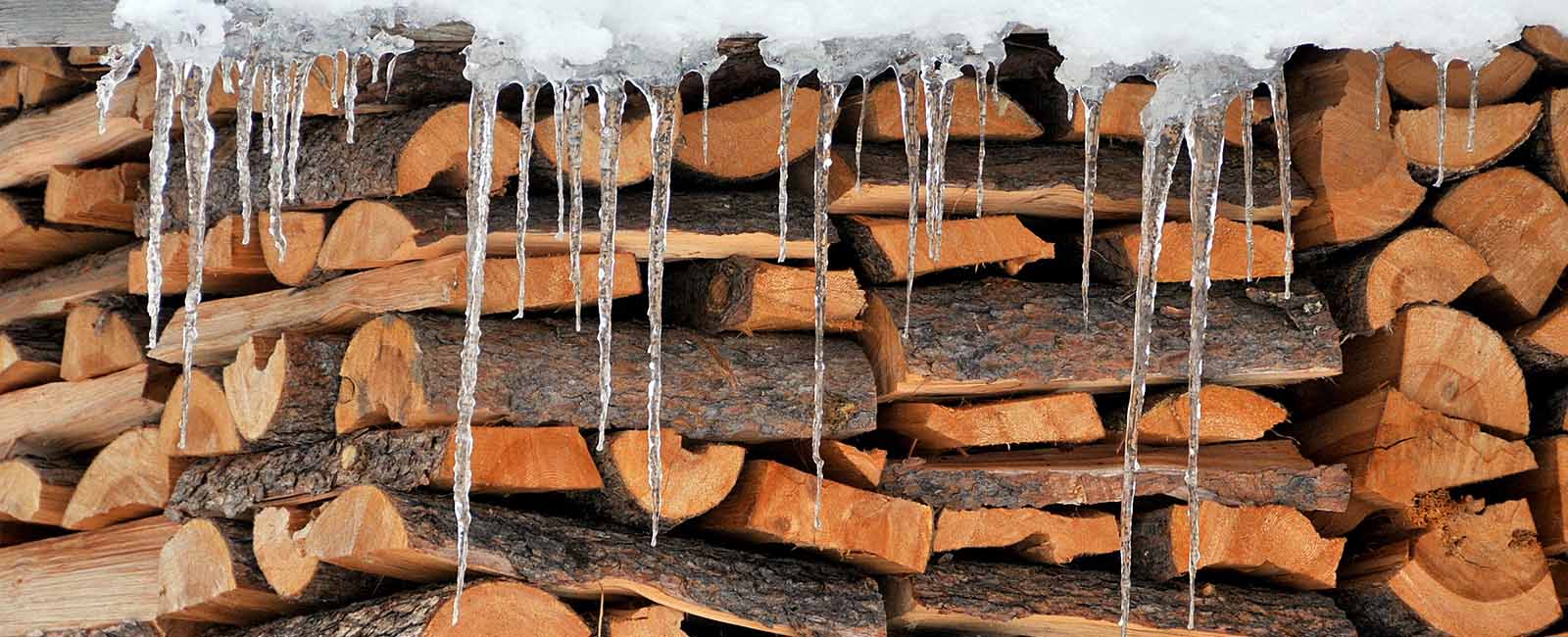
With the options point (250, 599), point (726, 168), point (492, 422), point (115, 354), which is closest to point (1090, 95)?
point (726, 168)

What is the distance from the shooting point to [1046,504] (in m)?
2.83

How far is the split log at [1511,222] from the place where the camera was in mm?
2996

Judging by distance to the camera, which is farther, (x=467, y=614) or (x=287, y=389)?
(x=287, y=389)

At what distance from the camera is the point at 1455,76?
9.83 feet

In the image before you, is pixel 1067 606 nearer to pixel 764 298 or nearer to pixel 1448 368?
pixel 764 298

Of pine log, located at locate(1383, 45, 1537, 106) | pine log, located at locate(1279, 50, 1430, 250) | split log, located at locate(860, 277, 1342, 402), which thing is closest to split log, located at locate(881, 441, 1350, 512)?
split log, located at locate(860, 277, 1342, 402)

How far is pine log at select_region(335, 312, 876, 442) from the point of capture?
255cm

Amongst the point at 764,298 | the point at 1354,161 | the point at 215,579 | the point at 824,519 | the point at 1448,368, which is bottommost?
the point at 215,579

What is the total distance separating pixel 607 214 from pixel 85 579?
1.47 metres

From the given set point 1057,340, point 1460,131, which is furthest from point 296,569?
point 1460,131

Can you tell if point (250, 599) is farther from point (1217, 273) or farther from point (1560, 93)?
point (1560, 93)

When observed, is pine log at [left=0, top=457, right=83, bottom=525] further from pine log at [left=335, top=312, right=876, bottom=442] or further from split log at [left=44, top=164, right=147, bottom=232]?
pine log at [left=335, top=312, right=876, bottom=442]

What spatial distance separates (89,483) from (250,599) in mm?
645

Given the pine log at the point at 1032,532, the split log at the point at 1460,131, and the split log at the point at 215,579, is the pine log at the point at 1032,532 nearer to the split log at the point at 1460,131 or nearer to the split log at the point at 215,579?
the split log at the point at 1460,131
